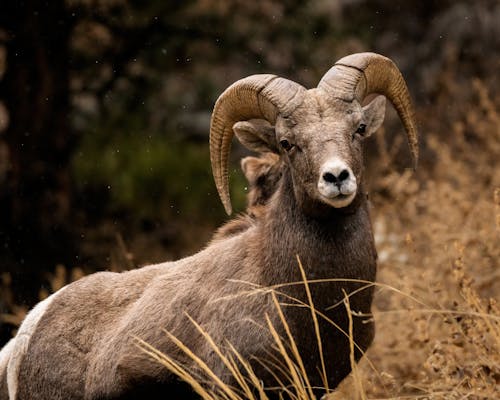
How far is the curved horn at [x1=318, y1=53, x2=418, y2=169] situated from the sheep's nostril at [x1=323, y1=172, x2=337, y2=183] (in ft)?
2.18

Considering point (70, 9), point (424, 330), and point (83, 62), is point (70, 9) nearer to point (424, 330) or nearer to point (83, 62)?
point (83, 62)

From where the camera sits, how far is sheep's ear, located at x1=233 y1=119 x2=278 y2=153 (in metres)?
6.09

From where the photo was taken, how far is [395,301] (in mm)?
7887

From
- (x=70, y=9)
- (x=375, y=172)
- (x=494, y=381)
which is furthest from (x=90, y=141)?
(x=494, y=381)

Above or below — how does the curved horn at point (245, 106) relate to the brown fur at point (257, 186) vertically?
above

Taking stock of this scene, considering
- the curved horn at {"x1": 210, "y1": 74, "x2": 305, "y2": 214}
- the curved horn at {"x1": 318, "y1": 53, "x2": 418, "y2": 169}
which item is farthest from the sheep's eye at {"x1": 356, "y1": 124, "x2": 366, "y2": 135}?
the curved horn at {"x1": 210, "y1": 74, "x2": 305, "y2": 214}

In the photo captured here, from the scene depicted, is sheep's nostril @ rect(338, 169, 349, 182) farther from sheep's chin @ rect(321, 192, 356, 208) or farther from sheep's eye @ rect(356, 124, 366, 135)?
sheep's eye @ rect(356, 124, 366, 135)

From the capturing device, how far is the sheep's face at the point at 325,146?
17.4 feet

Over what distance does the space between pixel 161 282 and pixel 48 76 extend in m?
8.32

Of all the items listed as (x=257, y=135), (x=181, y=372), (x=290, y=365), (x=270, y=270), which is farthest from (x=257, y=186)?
(x=290, y=365)

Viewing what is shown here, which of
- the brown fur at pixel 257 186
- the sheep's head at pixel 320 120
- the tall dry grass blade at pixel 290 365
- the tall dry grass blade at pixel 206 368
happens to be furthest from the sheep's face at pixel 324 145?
the tall dry grass blade at pixel 206 368

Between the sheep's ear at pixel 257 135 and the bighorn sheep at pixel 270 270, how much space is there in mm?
11

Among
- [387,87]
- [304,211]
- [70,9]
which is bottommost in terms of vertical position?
[304,211]

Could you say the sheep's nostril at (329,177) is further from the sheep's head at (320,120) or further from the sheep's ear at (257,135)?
→ the sheep's ear at (257,135)
